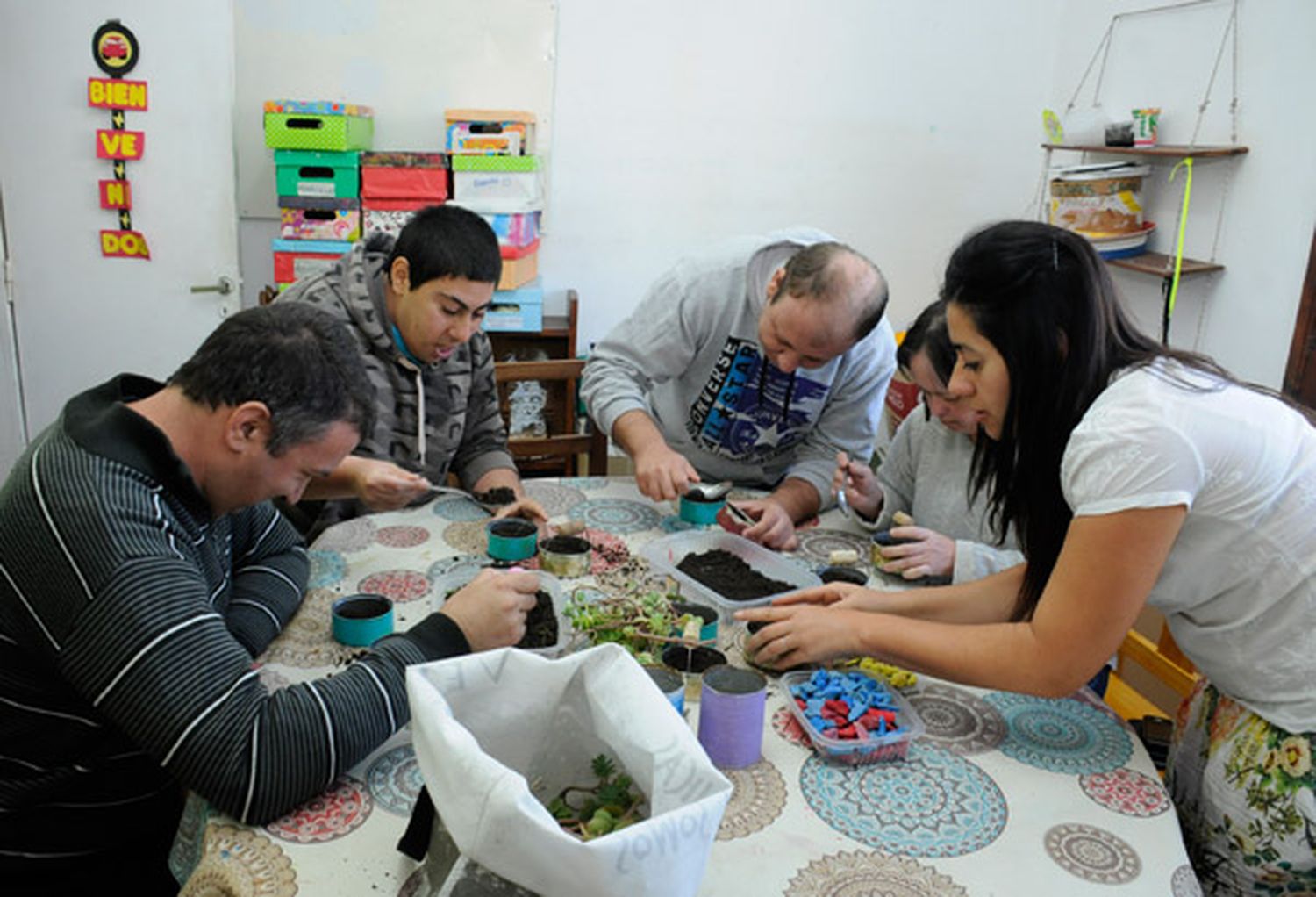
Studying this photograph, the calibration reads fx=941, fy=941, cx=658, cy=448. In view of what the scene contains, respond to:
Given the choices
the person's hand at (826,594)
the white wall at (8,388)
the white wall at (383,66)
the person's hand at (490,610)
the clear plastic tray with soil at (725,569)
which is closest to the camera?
the person's hand at (490,610)

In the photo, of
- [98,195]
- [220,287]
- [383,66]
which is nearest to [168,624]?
[220,287]

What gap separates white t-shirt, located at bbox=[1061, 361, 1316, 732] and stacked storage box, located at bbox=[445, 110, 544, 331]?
264cm

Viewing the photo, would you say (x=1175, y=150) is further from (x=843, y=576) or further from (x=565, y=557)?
(x=565, y=557)

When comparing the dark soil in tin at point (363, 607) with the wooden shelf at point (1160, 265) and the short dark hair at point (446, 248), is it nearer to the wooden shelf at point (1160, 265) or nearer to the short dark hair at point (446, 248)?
the short dark hair at point (446, 248)

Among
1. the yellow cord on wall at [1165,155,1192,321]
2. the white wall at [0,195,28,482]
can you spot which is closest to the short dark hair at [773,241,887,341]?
the yellow cord on wall at [1165,155,1192,321]

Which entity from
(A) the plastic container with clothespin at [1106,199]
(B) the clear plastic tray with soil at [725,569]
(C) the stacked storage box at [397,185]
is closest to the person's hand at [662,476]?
(B) the clear plastic tray with soil at [725,569]

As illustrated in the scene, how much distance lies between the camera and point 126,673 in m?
1.04

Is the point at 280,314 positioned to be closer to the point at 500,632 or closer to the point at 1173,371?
the point at 500,632

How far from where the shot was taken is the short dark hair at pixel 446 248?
2086mm

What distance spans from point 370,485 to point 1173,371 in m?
1.41

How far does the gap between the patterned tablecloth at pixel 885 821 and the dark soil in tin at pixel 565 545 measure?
0.33m

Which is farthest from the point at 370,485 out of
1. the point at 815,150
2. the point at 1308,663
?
the point at 815,150

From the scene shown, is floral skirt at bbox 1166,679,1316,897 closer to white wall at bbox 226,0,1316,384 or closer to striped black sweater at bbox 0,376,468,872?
striped black sweater at bbox 0,376,468,872

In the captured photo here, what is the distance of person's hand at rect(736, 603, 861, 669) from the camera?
4.61 feet
